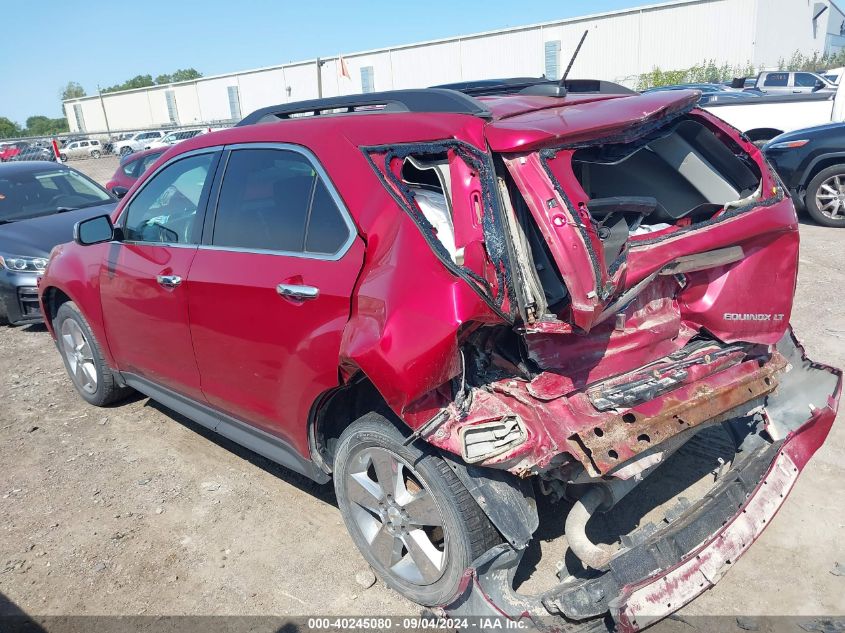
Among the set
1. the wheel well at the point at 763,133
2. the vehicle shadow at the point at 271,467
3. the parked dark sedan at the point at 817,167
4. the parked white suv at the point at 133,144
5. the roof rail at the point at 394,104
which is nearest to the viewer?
the roof rail at the point at 394,104

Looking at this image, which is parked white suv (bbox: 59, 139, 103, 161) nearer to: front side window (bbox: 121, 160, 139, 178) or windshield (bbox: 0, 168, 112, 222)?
front side window (bbox: 121, 160, 139, 178)

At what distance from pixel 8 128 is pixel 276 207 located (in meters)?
80.7

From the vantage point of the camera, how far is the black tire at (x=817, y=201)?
8.31 meters

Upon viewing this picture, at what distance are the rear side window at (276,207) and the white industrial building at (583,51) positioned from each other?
27635mm

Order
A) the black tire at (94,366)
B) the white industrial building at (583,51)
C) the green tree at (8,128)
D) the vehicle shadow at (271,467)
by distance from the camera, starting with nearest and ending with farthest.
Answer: the vehicle shadow at (271,467) → the black tire at (94,366) → the white industrial building at (583,51) → the green tree at (8,128)

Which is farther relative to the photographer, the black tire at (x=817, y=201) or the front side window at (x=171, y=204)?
the black tire at (x=817, y=201)

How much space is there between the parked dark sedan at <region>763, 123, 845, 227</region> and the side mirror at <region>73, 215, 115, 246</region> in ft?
25.8

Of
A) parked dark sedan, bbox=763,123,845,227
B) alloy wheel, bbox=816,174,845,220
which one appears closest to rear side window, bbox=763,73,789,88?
parked dark sedan, bbox=763,123,845,227

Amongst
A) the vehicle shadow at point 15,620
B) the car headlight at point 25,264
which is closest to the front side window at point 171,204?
the vehicle shadow at point 15,620

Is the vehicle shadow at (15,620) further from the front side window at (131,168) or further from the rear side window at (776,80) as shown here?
the rear side window at (776,80)

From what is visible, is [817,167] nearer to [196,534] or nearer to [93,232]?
[93,232]

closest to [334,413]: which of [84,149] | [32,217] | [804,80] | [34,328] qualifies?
[34,328]

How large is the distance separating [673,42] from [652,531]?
40039 mm

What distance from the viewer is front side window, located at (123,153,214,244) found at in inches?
139
